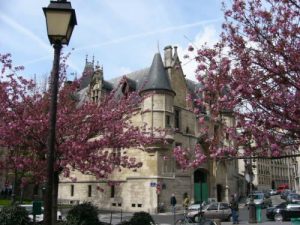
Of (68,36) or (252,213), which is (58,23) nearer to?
(68,36)

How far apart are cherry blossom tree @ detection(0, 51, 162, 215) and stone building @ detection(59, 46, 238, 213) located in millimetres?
15116

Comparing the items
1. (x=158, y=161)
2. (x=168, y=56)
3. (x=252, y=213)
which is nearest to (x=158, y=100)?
(x=158, y=161)

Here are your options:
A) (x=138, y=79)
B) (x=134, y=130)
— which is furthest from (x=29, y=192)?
(x=134, y=130)

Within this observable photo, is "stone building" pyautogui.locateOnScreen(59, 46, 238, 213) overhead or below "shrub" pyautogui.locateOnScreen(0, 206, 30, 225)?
overhead

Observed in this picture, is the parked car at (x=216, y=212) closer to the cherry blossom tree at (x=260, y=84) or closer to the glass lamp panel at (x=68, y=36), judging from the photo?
the cherry blossom tree at (x=260, y=84)

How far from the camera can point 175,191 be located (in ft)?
122

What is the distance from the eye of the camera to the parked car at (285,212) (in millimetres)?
26875

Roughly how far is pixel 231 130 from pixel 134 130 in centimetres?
833

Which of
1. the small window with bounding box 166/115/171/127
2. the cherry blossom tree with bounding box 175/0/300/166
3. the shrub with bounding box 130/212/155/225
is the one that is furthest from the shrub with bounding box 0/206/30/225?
the small window with bounding box 166/115/171/127

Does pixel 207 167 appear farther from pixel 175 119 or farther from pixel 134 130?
pixel 134 130

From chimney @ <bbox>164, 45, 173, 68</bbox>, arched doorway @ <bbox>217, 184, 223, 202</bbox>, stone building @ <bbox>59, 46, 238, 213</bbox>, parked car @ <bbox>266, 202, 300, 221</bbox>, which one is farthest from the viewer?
arched doorway @ <bbox>217, 184, 223, 202</bbox>

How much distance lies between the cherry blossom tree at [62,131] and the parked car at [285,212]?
13120mm

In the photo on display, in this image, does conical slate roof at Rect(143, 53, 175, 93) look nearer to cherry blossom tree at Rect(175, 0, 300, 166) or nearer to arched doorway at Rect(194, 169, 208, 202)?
arched doorway at Rect(194, 169, 208, 202)

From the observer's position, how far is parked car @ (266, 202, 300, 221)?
88.2 feet
